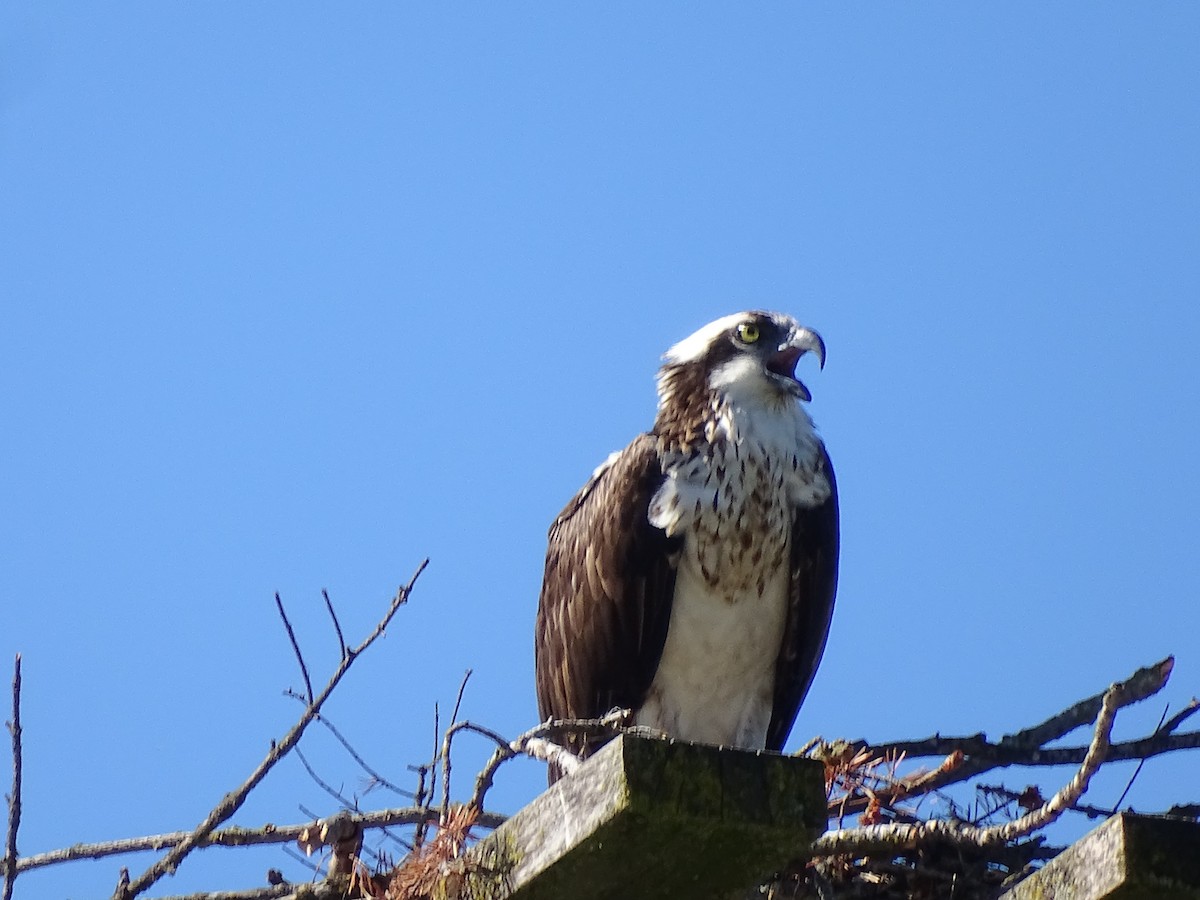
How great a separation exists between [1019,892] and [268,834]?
211 cm

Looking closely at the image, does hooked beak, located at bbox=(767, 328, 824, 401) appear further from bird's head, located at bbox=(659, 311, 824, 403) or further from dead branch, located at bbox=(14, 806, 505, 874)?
dead branch, located at bbox=(14, 806, 505, 874)

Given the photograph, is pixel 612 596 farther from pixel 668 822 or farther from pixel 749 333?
pixel 668 822

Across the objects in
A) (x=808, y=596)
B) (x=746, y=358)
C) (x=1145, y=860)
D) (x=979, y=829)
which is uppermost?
(x=746, y=358)

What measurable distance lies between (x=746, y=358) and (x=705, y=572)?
3.01ft

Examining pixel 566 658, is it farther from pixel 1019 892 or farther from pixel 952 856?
pixel 1019 892

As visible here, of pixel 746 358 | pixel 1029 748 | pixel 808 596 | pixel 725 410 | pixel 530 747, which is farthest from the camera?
pixel 746 358

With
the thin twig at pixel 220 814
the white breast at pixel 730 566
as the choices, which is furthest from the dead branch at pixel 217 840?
the white breast at pixel 730 566

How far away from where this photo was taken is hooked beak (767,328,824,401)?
6125 millimetres

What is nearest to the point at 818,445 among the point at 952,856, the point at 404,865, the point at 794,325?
the point at 794,325

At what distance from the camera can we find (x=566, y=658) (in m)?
5.92

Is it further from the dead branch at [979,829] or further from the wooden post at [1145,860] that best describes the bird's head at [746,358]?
the wooden post at [1145,860]

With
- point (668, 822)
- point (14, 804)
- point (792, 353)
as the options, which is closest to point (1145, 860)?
point (668, 822)

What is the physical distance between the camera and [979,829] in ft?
12.8

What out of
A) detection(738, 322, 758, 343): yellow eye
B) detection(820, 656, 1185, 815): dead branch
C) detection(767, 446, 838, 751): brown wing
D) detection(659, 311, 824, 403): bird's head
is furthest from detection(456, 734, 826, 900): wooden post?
detection(738, 322, 758, 343): yellow eye
